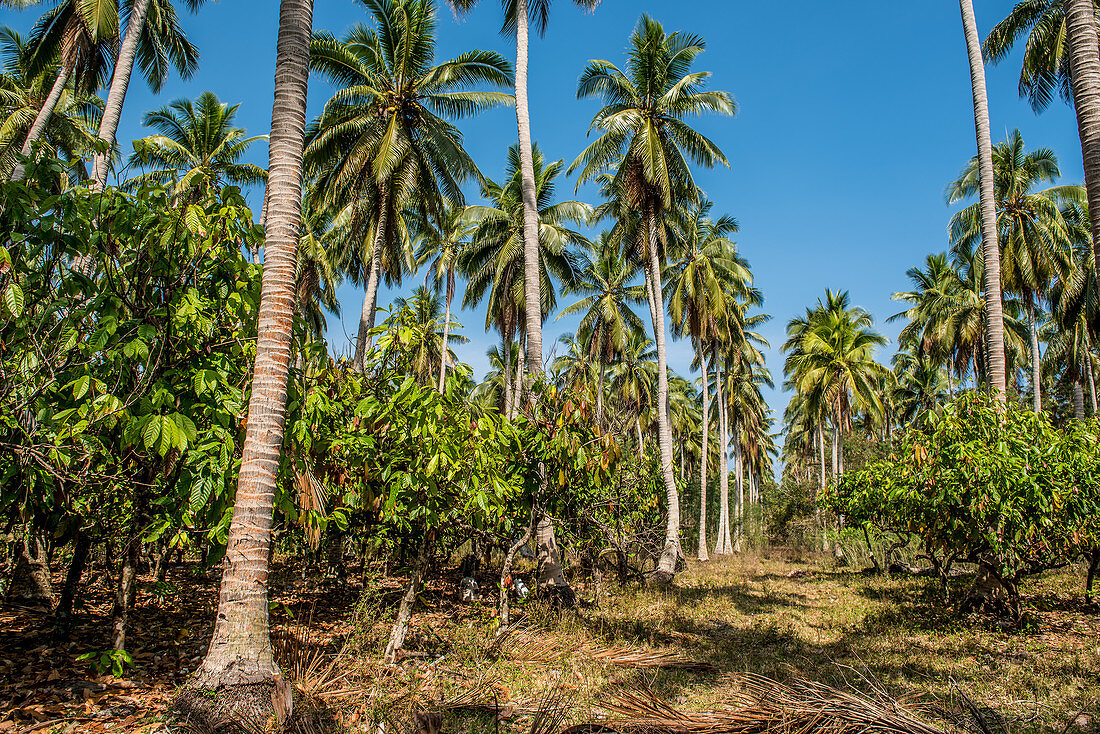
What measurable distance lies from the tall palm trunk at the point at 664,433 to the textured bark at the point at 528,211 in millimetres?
6622

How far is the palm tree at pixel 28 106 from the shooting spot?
17.1 m

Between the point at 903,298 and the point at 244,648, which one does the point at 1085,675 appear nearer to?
the point at 244,648

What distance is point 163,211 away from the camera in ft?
16.0

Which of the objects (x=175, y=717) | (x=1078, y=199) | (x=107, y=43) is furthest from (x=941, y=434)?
(x=107, y=43)

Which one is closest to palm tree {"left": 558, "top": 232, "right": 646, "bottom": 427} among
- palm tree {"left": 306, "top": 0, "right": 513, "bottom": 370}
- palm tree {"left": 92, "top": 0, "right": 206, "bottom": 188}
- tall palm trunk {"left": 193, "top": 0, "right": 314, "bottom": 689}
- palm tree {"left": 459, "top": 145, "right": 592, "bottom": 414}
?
palm tree {"left": 459, "top": 145, "right": 592, "bottom": 414}

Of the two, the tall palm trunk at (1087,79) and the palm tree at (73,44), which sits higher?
the palm tree at (73,44)

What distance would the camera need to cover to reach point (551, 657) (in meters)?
6.82

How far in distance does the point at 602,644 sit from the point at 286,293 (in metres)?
5.64

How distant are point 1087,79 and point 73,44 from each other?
19.2 m

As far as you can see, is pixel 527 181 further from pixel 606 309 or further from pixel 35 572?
pixel 606 309

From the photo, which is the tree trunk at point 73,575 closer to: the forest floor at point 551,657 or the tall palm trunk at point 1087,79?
the forest floor at point 551,657

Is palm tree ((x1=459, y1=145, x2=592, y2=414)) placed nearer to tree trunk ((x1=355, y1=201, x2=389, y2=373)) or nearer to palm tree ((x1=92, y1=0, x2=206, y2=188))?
tree trunk ((x1=355, y1=201, x2=389, y2=373))

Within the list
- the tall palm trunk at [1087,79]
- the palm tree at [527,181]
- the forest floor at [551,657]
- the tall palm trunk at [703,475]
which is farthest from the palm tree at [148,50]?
the tall palm trunk at [703,475]

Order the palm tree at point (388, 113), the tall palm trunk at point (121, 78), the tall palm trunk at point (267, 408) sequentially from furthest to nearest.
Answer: the palm tree at point (388, 113)
the tall palm trunk at point (121, 78)
the tall palm trunk at point (267, 408)
